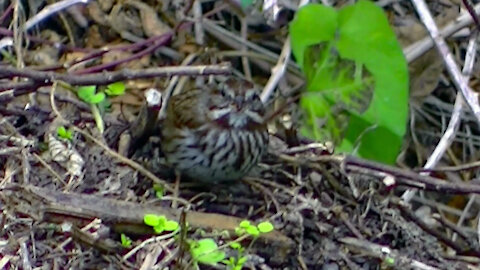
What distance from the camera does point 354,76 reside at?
391 cm

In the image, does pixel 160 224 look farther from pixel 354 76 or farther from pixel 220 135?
pixel 354 76

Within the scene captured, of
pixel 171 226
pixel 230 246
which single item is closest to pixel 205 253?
pixel 171 226

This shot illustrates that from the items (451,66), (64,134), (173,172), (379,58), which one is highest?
(451,66)

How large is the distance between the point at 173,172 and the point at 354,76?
0.72 meters

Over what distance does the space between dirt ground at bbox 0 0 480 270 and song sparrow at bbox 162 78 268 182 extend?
7cm

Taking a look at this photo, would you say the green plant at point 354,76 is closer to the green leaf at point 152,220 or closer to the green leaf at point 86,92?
the green leaf at point 86,92

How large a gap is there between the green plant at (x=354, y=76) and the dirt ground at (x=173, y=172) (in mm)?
180

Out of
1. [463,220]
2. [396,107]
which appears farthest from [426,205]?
[396,107]

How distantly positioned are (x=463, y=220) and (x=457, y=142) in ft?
1.11

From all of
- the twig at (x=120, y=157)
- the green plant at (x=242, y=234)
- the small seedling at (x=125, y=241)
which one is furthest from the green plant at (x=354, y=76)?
the small seedling at (x=125, y=241)

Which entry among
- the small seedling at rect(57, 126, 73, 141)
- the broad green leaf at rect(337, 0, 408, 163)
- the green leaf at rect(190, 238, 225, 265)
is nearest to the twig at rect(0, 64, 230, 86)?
the small seedling at rect(57, 126, 73, 141)

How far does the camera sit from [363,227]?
343 cm

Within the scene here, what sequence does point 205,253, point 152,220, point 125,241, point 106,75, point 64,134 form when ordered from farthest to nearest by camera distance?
point 64,134, point 106,75, point 125,241, point 152,220, point 205,253

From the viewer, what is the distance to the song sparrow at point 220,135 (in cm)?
347
